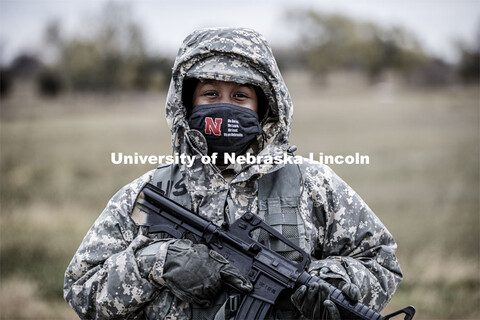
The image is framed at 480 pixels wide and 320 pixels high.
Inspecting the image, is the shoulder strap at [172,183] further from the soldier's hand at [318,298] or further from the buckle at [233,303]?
the soldier's hand at [318,298]

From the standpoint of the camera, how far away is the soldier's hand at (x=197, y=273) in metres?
2.67

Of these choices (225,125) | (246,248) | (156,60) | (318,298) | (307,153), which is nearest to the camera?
(318,298)

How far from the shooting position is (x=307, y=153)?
18656 millimetres

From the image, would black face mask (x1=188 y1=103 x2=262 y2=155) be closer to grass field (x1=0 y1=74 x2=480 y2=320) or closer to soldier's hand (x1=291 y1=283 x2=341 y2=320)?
soldier's hand (x1=291 y1=283 x2=341 y2=320)

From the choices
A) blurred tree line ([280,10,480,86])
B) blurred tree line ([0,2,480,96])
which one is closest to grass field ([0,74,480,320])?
blurred tree line ([0,2,480,96])

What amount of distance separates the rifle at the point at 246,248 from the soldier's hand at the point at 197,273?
70 millimetres

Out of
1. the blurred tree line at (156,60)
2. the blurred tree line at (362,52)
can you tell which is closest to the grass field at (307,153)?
the blurred tree line at (156,60)

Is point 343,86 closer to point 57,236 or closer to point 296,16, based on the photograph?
point 296,16

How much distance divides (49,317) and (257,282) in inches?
218

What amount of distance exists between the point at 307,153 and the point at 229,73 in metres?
15.9

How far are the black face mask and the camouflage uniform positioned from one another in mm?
76

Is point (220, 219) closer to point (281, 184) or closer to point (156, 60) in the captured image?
point (281, 184)

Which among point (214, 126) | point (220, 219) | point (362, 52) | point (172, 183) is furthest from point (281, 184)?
point (362, 52)

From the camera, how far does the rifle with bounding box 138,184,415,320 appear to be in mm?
2760
